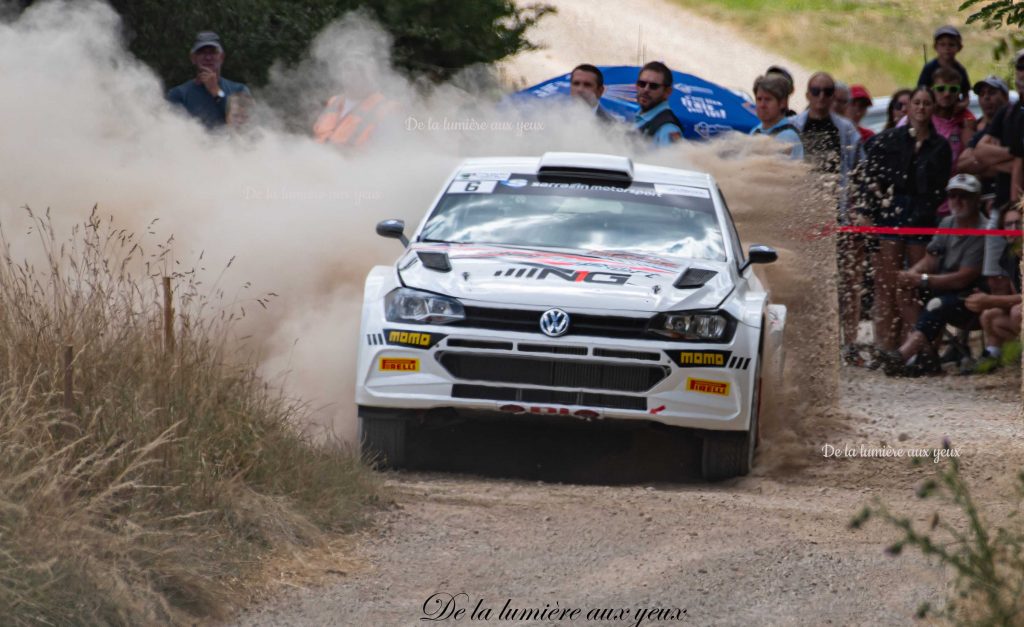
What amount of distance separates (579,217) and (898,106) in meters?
6.14

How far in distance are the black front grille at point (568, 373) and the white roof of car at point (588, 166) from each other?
196cm

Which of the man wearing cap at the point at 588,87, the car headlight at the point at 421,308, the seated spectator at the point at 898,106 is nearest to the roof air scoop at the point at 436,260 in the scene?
the car headlight at the point at 421,308

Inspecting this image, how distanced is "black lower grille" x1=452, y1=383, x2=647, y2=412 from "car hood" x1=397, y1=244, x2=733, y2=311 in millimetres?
421

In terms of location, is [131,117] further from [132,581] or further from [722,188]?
[132,581]

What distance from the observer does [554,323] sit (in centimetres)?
820

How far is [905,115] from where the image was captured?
560 inches

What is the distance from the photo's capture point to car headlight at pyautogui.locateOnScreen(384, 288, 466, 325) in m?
8.32

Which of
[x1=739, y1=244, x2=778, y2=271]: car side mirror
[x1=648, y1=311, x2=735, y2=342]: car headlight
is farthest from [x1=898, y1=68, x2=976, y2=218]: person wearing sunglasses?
[x1=648, y1=311, x2=735, y2=342]: car headlight

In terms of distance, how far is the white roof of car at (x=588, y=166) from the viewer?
9.91m

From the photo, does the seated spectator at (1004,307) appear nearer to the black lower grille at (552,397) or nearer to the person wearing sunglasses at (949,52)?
the person wearing sunglasses at (949,52)

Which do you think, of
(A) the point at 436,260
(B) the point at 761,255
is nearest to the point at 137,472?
(A) the point at 436,260

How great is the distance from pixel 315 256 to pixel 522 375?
3699 mm

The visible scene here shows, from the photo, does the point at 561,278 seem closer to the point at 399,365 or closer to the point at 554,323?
the point at 554,323

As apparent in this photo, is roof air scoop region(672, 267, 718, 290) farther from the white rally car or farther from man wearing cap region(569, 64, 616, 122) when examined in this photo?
man wearing cap region(569, 64, 616, 122)
